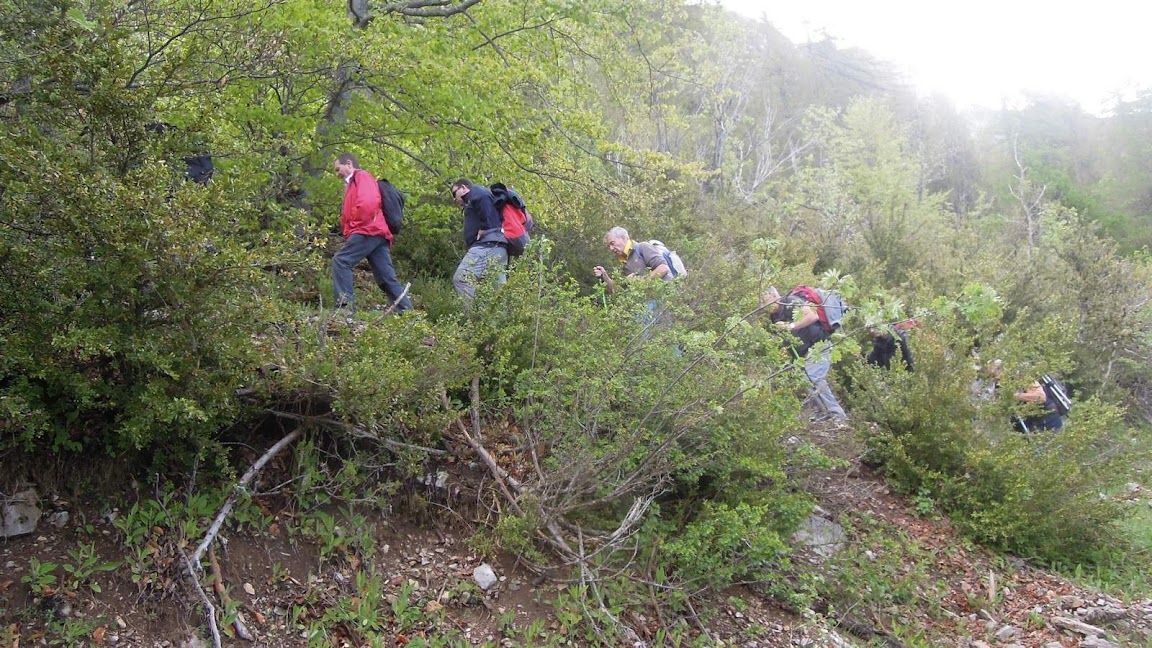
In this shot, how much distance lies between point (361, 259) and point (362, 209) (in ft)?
1.30

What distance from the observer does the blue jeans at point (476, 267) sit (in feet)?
17.5

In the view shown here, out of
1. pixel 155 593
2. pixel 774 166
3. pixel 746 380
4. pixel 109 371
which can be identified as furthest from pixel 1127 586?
pixel 774 166

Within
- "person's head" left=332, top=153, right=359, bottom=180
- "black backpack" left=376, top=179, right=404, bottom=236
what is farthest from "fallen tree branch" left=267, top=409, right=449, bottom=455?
"person's head" left=332, top=153, right=359, bottom=180

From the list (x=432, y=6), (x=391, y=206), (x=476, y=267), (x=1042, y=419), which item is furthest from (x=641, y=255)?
(x=1042, y=419)

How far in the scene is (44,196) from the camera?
279cm

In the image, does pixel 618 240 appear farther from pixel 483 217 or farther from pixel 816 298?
pixel 816 298

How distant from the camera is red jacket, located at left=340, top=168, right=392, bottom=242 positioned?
6043 millimetres

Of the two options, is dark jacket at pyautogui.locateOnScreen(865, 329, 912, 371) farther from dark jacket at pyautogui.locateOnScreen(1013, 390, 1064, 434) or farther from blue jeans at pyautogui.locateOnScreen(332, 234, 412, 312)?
blue jeans at pyautogui.locateOnScreen(332, 234, 412, 312)

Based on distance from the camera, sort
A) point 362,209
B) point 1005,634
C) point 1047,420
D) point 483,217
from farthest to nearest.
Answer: point 1047,420 < point 483,217 < point 362,209 < point 1005,634

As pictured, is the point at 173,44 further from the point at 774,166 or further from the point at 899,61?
the point at 899,61

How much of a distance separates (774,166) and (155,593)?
2241cm

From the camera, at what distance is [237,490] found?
3.62 m

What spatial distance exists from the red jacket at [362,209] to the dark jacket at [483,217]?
775mm

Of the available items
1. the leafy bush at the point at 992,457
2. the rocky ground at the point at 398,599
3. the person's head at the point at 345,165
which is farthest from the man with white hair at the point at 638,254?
the rocky ground at the point at 398,599
